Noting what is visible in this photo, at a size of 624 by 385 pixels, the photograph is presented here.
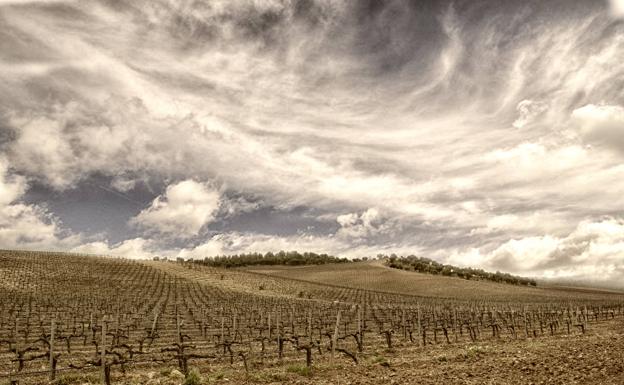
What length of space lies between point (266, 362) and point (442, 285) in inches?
3431

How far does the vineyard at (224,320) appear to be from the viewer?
21.4m

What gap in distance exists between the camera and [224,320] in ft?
135

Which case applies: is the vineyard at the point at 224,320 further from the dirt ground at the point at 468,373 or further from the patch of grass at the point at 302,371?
the dirt ground at the point at 468,373

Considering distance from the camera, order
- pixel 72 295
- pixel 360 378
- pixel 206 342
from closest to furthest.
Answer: pixel 360 378 < pixel 206 342 < pixel 72 295

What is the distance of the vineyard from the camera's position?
21406 millimetres

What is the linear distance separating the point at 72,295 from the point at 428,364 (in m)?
56.6

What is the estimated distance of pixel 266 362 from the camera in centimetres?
2223

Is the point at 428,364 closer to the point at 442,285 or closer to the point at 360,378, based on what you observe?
the point at 360,378

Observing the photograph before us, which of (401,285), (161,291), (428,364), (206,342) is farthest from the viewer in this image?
(401,285)

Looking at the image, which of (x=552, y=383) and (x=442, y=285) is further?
(x=442, y=285)

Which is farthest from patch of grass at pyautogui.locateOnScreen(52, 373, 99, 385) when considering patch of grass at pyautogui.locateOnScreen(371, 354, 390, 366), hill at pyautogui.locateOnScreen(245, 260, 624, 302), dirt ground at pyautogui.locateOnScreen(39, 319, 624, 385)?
hill at pyautogui.locateOnScreen(245, 260, 624, 302)

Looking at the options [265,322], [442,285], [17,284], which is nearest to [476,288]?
[442,285]

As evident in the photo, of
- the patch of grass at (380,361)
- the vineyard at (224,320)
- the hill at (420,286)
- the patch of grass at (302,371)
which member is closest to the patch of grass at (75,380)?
the vineyard at (224,320)

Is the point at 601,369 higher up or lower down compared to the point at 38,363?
higher up
